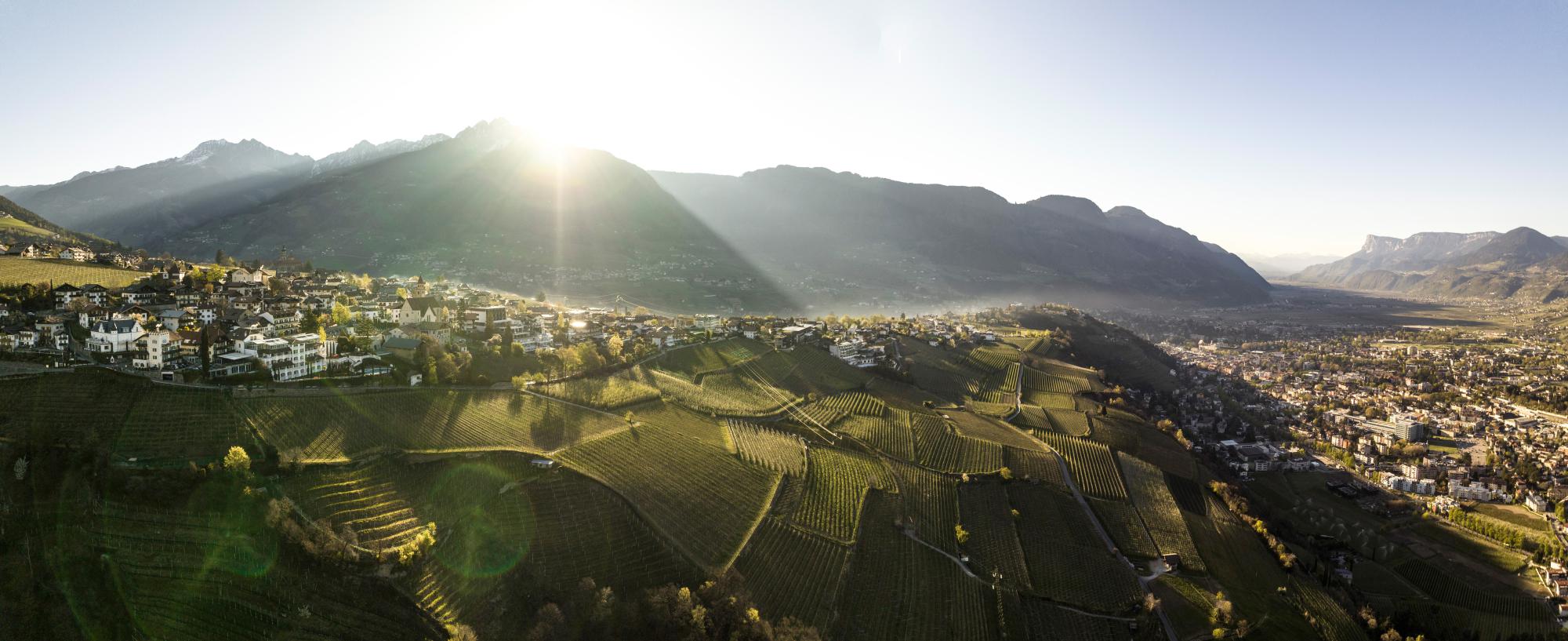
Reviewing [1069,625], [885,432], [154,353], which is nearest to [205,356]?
[154,353]

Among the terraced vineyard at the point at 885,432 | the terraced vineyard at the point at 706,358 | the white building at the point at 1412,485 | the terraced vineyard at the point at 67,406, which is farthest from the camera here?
the terraced vineyard at the point at 706,358

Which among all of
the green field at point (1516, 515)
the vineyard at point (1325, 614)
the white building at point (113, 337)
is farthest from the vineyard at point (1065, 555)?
the white building at point (113, 337)

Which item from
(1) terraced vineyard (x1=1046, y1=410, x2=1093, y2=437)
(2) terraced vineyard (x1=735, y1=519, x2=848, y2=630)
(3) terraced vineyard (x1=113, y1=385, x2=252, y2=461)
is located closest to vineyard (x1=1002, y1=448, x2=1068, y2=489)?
(1) terraced vineyard (x1=1046, y1=410, x2=1093, y2=437)

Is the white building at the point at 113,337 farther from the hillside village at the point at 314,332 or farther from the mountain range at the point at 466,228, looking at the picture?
the mountain range at the point at 466,228

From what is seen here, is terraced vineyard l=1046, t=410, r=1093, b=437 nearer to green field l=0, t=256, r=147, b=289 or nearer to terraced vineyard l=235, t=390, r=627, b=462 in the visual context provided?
terraced vineyard l=235, t=390, r=627, b=462

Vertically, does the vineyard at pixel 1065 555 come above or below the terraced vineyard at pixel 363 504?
below
